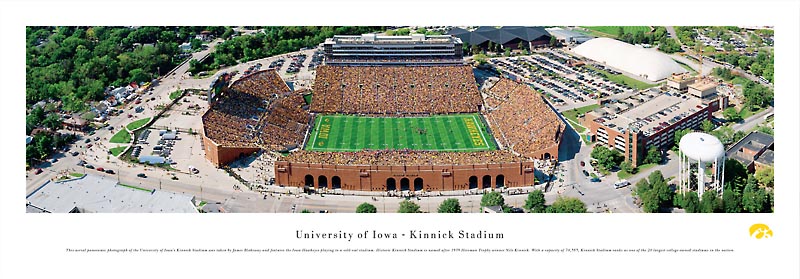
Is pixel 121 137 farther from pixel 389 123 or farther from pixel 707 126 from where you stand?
pixel 707 126

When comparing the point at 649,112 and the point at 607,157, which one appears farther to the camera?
the point at 649,112

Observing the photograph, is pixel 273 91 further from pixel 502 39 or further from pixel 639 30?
pixel 639 30

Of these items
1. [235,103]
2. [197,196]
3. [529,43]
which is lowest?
[197,196]

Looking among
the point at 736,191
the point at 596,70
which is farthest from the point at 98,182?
the point at 596,70

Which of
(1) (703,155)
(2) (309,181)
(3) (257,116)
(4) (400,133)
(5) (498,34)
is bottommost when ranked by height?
(2) (309,181)

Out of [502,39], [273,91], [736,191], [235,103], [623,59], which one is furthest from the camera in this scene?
[502,39]

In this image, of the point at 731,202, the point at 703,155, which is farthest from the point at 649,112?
the point at 731,202

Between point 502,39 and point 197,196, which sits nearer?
point 197,196
